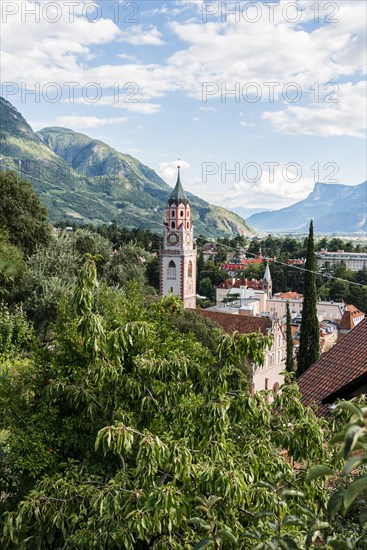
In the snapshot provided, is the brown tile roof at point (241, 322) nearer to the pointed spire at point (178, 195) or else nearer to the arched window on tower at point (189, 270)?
the arched window on tower at point (189, 270)

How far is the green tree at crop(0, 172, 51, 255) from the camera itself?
2767 cm

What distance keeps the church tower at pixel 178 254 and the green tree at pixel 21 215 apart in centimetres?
3018

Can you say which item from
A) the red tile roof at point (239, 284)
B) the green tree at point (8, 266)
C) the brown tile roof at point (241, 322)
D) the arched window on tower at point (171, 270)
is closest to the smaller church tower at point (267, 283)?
the red tile roof at point (239, 284)

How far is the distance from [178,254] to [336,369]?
47.8 meters

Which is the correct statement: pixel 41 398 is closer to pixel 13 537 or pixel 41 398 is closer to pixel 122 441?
pixel 13 537

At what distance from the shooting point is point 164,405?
591 cm

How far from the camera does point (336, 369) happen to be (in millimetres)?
11773

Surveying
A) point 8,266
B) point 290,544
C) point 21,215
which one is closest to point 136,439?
point 290,544

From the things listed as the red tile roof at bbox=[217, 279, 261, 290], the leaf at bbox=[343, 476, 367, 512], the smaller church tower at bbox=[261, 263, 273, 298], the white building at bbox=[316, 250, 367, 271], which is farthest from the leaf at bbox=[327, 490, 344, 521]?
the white building at bbox=[316, 250, 367, 271]

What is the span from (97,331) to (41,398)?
1864mm

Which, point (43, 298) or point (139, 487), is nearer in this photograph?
point (139, 487)

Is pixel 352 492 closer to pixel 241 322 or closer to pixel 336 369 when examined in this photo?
pixel 336 369

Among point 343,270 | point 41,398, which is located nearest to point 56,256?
point 41,398

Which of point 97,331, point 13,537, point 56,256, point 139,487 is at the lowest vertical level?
point 13,537
